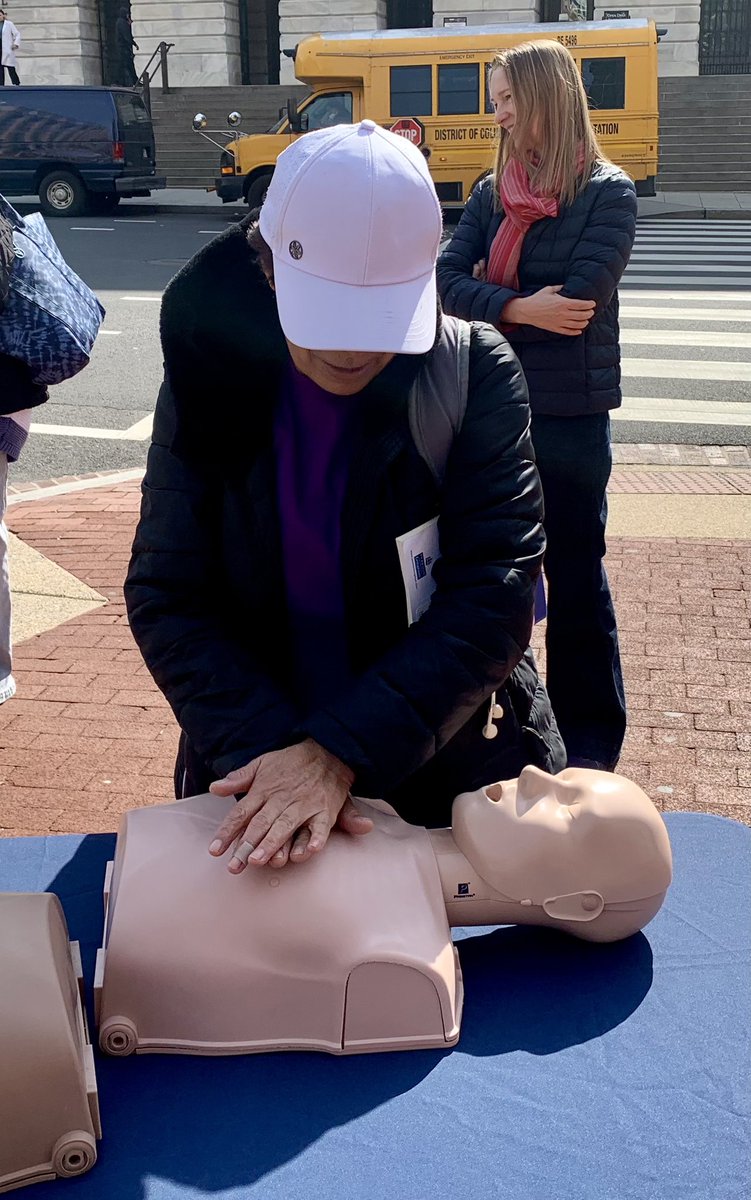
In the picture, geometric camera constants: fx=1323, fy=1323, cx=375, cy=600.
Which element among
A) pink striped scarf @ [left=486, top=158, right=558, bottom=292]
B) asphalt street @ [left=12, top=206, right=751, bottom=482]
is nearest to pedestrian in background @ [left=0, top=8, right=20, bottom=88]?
asphalt street @ [left=12, top=206, right=751, bottom=482]

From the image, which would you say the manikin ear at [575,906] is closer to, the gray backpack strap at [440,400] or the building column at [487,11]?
the gray backpack strap at [440,400]

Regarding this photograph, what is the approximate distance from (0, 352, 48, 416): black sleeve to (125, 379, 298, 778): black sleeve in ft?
5.14

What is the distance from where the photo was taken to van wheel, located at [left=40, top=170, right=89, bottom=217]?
22969 mm

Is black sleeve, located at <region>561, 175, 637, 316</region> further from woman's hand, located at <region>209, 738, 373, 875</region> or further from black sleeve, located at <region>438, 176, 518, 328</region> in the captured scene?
woman's hand, located at <region>209, 738, 373, 875</region>

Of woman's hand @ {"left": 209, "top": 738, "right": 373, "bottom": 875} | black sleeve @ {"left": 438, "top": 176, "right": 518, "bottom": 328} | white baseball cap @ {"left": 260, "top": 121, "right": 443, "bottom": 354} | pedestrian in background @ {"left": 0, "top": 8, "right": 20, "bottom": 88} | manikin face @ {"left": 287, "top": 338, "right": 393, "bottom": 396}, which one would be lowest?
woman's hand @ {"left": 209, "top": 738, "right": 373, "bottom": 875}

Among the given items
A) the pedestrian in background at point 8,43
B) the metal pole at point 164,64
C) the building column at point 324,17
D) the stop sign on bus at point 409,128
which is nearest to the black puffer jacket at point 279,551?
the stop sign on bus at point 409,128

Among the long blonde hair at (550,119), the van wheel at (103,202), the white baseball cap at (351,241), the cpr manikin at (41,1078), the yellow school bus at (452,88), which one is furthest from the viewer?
the van wheel at (103,202)

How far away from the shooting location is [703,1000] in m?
2.06

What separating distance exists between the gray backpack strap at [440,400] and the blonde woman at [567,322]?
1.74 meters

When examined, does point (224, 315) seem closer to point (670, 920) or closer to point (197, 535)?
point (197, 535)

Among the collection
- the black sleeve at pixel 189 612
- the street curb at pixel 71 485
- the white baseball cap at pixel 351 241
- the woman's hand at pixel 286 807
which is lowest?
the street curb at pixel 71 485

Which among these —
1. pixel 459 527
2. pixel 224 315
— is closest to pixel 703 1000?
pixel 459 527

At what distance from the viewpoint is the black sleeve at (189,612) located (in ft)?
7.24

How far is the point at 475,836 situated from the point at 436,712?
0.22 metres
